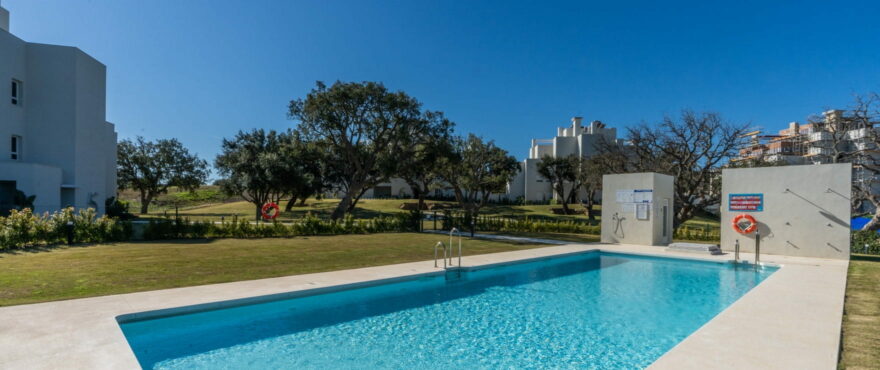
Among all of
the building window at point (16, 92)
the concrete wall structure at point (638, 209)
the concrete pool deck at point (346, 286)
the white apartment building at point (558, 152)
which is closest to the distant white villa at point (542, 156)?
the white apartment building at point (558, 152)

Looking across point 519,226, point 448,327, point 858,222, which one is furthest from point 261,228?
point 858,222

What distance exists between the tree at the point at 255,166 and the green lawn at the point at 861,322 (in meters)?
26.0

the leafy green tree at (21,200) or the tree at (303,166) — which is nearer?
the leafy green tree at (21,200)

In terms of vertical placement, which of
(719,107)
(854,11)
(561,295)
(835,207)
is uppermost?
(854,11)

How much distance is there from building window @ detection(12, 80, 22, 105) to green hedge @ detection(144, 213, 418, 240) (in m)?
9.70

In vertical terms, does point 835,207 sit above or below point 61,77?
below

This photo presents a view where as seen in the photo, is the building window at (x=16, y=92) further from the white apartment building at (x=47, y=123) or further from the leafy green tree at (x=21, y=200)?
the leafy green tree at (x=21, y=200)

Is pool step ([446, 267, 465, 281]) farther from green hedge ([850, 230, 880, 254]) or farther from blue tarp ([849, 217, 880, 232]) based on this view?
blue tarp ([849, 217, 880, 232])

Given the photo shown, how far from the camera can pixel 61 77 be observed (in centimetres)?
1855

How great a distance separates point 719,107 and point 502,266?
52.6ft

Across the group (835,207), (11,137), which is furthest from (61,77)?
(835,207)

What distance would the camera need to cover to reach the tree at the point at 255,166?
2767 centimetres

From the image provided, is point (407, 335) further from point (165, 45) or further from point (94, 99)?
point (94, 99)

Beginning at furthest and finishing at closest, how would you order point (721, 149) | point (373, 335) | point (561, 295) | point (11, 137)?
point (721, 149) < point (11, 137) < point (561, 295) < point (373, 335)
